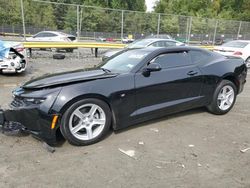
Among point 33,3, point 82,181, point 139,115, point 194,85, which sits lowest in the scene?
point 82,181

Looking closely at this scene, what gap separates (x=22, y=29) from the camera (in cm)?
1504

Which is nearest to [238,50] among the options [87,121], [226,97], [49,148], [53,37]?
[226,97]

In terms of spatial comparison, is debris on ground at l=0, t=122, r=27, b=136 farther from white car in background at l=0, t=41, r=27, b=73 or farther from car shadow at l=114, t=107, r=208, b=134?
white car in background at l=0, t=41, r=27, b=73

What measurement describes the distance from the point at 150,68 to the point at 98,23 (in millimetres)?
15279

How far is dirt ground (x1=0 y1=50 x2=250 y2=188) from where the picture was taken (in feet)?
9.50

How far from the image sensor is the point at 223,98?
5.15 m

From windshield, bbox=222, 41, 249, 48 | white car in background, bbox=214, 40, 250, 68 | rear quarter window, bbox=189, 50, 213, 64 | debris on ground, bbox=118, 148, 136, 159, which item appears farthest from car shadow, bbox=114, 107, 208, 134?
windshield, bbox=222, 41, 249, 48

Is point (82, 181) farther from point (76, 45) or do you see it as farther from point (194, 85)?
point (76, 45)

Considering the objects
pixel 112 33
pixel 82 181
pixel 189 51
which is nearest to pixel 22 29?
pixel 112 33

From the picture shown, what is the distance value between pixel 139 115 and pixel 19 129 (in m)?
1.86

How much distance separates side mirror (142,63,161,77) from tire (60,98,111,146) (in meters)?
0.89

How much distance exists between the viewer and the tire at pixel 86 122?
11.6ft

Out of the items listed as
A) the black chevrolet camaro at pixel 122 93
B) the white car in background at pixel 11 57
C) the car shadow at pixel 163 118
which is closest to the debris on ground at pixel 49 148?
the black chevrolet camaro at pixel 122 93

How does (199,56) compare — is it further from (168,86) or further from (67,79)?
(67,79)
